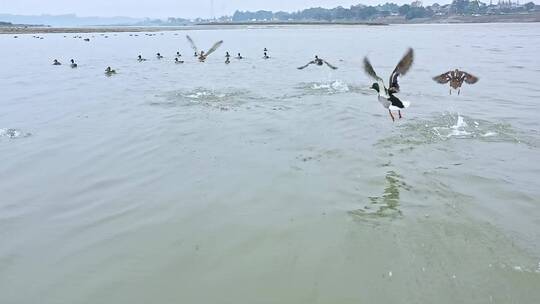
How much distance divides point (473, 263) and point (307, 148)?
6.69m

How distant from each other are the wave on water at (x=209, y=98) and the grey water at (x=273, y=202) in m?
0.70

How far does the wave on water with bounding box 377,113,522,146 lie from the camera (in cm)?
1377

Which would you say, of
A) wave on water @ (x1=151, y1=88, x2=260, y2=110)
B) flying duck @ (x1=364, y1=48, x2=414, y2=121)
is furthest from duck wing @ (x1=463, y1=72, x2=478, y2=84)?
wave on water @ (x1=151, y1=88, x2=260, y2=110)

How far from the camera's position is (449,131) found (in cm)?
1464

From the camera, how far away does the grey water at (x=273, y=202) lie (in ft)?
A: 22.8

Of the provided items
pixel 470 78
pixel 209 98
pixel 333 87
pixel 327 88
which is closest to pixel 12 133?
pixel 209 98

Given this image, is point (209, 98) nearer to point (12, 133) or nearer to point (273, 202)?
point (12, 133)

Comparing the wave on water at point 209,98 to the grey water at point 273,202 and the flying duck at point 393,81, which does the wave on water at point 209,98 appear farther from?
the flying duck at point 393,81

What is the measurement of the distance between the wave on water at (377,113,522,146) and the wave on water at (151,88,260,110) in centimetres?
736

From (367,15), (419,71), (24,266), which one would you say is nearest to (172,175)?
(24,266)

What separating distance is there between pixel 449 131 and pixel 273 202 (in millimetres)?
7215

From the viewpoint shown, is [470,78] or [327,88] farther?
[327,88]

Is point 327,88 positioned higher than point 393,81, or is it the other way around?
point 393,81

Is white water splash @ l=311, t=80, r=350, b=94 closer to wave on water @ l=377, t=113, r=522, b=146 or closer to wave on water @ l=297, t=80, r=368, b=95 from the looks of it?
wave on water @ l=297, t=80, r=368, b=95
